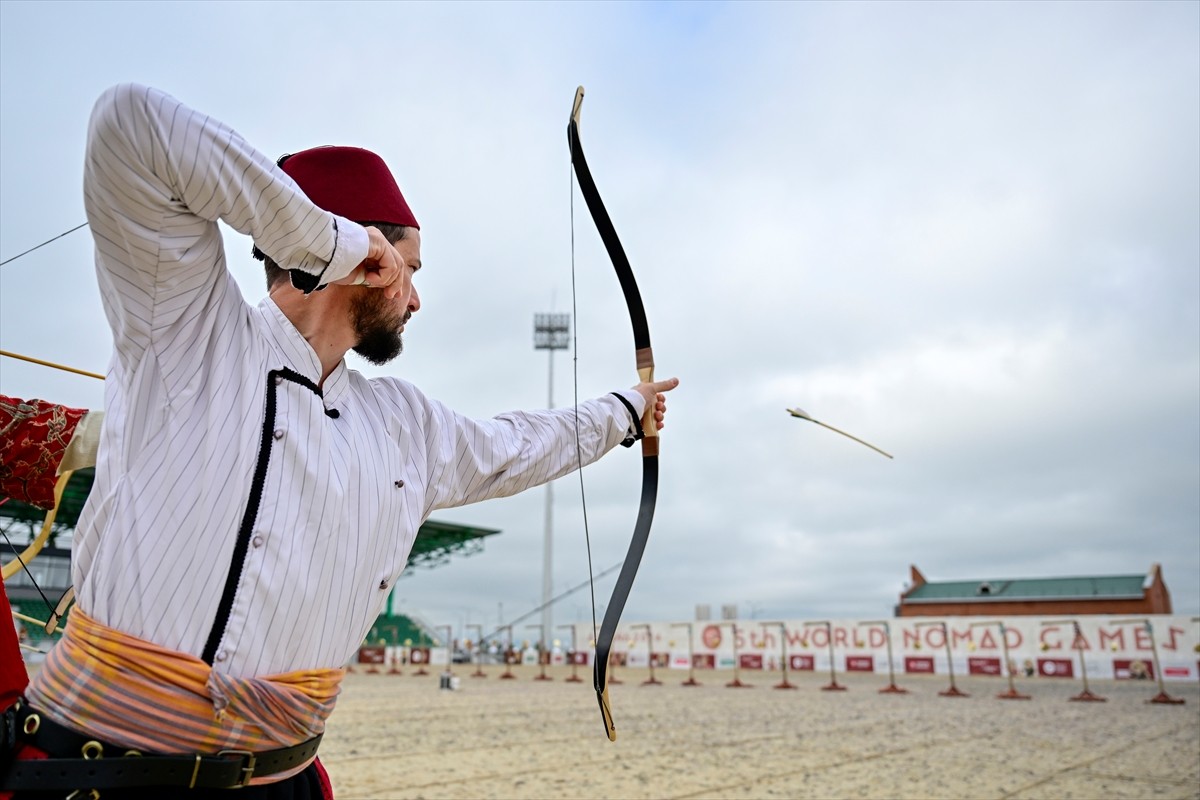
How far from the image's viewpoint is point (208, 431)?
3.75 ft

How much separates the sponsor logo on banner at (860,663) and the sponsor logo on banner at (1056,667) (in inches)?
195

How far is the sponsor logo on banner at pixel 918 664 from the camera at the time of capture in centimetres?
2570

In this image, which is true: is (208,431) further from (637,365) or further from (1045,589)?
(1045,589)

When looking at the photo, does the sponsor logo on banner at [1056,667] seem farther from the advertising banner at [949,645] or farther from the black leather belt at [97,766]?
the black leather belt at [97,766]

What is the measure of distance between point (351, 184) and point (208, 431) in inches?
21.7

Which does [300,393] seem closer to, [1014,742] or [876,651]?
[1014,742]

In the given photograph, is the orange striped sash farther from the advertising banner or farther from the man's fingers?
the advertising banner

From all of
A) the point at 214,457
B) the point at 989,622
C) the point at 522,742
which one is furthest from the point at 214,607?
the point at 989,622

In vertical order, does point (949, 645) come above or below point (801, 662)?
above

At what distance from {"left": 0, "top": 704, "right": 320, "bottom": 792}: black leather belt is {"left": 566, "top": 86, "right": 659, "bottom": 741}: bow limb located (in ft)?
2.97

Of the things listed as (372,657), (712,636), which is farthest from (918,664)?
(372,657)

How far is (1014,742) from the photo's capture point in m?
7.88

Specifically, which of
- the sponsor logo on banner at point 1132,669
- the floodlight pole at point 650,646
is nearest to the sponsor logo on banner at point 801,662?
the floodlight pole at point 650,646

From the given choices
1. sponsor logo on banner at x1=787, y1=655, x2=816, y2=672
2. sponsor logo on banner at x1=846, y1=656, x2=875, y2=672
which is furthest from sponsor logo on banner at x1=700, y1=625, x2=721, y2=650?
sponsor logo on banner at x1=846, y1=656, x2=875, y2=672
